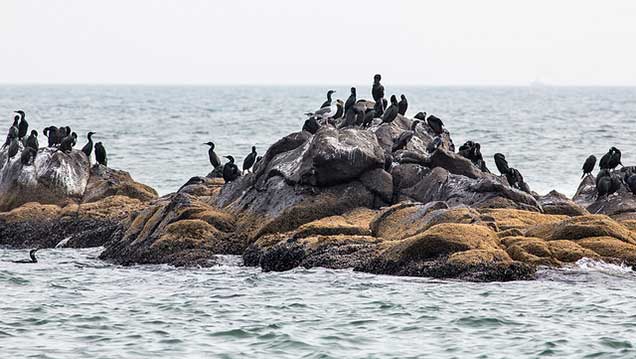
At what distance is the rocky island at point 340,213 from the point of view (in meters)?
21.4

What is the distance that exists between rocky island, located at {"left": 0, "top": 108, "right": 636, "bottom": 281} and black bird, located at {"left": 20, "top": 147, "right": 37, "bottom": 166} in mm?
209

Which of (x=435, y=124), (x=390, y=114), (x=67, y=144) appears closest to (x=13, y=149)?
(x=67, y=144)

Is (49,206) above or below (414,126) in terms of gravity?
below

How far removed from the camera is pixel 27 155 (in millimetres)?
30438

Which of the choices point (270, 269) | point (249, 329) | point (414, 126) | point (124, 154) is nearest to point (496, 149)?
point (124, 154)

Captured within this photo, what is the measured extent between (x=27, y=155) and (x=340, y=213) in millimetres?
10078

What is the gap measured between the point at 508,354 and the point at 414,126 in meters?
14.8

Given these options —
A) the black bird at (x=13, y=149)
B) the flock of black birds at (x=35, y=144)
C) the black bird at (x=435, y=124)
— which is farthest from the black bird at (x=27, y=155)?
the black bird at (x=435, y=124)

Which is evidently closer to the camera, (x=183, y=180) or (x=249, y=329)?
(x=249, y=329)

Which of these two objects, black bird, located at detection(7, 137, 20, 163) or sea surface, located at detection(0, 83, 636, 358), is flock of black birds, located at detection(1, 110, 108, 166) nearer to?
black bird, located at detection(7, 137, 20, 163)

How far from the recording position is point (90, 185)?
101 ft

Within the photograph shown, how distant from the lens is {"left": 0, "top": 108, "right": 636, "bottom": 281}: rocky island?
21.4m

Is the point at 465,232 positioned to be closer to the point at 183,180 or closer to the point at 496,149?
the point at 183,180

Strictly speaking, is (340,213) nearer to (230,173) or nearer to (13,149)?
(230,173)
